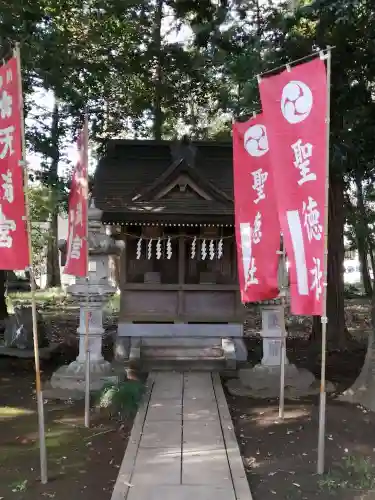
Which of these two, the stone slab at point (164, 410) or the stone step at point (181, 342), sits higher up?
the stone step at point (181, 342)

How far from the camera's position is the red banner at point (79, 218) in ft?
23.5

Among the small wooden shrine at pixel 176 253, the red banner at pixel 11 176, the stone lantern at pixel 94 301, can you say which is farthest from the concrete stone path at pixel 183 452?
the small wooden shrine at pixel 176 253

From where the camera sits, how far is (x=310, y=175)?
17.1ft

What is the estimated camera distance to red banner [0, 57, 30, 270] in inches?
199

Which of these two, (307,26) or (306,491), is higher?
(307,26)

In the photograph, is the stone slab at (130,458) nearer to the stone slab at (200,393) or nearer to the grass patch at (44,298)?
the stone slab at (200,393)

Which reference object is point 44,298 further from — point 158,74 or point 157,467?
point 157,467

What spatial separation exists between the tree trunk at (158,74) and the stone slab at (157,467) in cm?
1242

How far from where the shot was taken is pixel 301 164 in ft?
17.3

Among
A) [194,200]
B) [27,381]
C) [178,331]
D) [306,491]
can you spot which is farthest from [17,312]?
[306,491]

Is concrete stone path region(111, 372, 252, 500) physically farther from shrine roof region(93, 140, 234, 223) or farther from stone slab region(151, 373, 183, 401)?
shrine roof region(93, 140, 234, 223)

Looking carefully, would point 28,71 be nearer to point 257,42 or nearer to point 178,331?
point 257,42

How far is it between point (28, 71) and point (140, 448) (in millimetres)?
8745

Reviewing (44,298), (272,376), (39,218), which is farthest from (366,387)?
(39,218)
